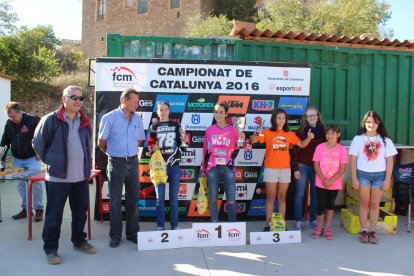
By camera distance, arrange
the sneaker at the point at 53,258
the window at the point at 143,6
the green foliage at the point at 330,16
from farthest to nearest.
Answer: the window at the point at 143,6
the green foliage at the point at 330,16
the sneaker at the point at 53,258

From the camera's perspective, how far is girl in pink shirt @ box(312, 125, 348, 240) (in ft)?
16.9

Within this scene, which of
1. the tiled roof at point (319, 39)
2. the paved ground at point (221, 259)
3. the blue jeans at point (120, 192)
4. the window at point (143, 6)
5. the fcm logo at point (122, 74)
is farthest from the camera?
the window at point (143, 6)

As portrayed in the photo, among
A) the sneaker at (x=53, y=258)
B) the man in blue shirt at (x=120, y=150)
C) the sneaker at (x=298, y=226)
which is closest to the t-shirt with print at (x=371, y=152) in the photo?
the sneaker at (x=298, y=226)

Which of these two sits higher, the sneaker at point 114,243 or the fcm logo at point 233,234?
the fcm logo at point 233,234

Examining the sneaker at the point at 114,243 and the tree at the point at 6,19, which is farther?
the tree at the point at 6,19

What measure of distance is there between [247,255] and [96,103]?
2906 mm

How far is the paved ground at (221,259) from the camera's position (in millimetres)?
4074

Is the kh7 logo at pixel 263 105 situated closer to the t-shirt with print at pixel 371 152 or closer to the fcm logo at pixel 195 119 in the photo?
the fcm logo at pixel 195 119

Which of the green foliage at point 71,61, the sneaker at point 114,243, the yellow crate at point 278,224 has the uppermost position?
the green foliage at point 71,61

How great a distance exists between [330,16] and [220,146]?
17.2 meters

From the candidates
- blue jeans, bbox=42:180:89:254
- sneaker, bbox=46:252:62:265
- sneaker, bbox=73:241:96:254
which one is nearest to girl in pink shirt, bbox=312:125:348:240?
sneaker, bbox=73:241:96:254

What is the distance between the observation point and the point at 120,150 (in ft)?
15.2

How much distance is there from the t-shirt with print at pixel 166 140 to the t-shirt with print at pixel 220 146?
1.33ft

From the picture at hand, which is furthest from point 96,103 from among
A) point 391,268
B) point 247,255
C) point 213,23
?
point 213,23
